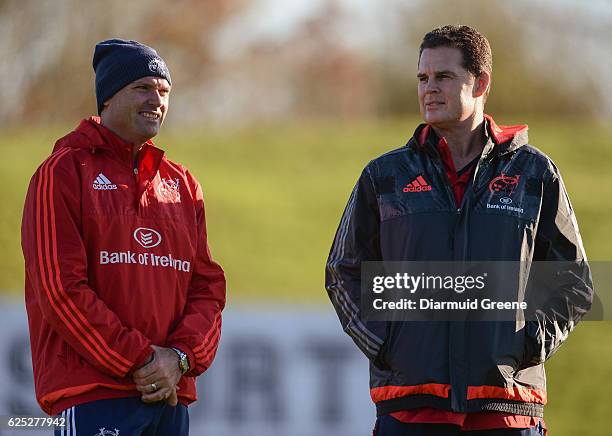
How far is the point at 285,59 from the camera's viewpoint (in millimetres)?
13734

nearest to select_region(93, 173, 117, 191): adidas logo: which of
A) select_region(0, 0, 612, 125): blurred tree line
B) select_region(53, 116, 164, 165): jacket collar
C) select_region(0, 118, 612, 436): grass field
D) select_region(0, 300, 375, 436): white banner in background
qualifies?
select_region(53, 116, 164, 165): jacket collar

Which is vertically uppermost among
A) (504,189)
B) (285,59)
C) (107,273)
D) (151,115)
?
(285,59)

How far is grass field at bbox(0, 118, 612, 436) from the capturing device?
8844 mm

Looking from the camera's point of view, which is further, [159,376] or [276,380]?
[276,380]

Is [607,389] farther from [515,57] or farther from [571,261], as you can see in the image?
[515,57]

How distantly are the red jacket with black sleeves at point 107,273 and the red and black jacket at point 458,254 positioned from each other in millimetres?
507

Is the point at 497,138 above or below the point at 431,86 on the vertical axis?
below

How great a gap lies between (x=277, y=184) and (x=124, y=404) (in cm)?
740

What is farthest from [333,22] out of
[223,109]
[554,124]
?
[554,124]

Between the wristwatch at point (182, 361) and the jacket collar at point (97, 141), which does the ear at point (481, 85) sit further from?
the wristwatch at point (182, 361)

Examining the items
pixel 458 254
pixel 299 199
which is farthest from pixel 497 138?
pixel 299 199

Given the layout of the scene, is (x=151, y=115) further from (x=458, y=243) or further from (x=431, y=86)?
(x=458, y=243)

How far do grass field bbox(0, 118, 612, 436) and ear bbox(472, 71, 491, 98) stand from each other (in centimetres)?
401

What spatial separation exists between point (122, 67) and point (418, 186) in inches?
43.0
